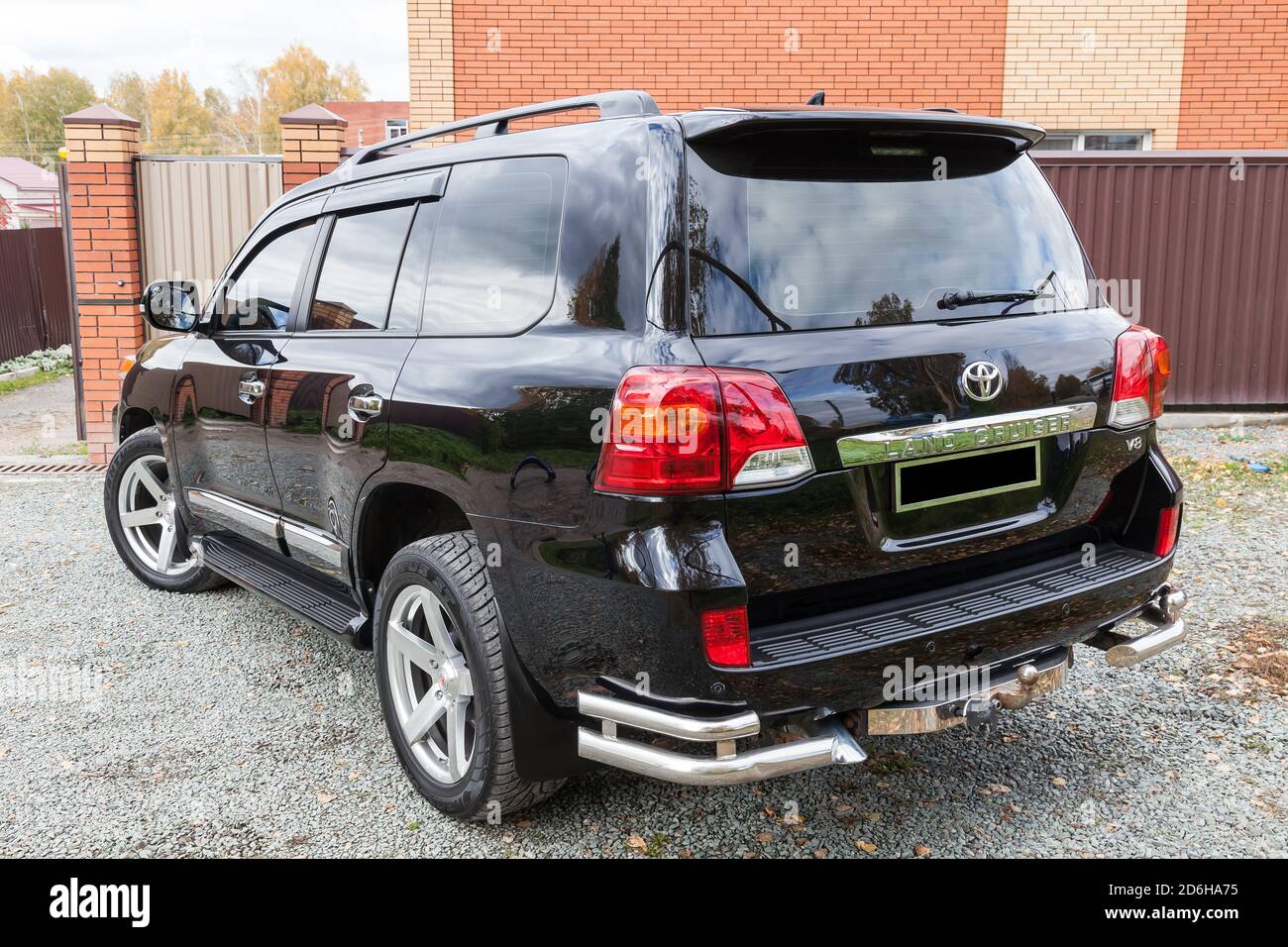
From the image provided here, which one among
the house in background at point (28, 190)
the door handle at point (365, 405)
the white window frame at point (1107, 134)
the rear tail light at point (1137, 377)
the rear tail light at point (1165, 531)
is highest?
the house in background at point (28, 190)

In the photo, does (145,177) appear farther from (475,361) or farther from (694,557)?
(694,557)

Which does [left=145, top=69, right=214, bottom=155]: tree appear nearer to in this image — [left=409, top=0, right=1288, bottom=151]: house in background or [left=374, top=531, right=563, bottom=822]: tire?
[left=409, top=0, right=1288, bottom=151]: house in background

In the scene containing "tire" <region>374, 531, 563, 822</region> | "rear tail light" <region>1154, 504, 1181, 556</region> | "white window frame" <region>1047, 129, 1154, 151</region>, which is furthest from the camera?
"white window frame" <region>1047, 129, 1154, 151</region>

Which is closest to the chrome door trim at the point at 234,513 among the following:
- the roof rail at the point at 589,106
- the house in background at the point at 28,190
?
the roof rail at the point at 589,106

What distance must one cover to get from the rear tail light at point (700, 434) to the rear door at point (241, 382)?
2147mm

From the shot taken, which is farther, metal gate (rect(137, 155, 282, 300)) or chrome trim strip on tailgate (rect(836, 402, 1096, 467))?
metal gate (rect(137, 155, 282, 300))

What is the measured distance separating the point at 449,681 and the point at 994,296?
192 cm

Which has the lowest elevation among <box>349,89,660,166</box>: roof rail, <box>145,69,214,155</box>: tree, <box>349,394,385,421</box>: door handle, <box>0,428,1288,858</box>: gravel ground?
<box>0,428,1288,858</box>: gravel ground

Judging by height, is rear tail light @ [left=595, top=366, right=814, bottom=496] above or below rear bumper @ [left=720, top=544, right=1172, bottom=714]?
above

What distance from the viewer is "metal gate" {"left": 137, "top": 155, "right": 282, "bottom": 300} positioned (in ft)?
29.0

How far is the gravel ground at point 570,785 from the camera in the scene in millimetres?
3240

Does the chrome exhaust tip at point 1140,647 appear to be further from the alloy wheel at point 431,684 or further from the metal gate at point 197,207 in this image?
the metal gate at point 197,207

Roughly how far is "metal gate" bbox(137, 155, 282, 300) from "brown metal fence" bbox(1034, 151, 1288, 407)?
22.3ft

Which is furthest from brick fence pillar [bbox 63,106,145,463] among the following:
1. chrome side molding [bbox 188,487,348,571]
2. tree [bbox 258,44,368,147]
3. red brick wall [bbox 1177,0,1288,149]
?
tree [bbox 258,44,368,147]
